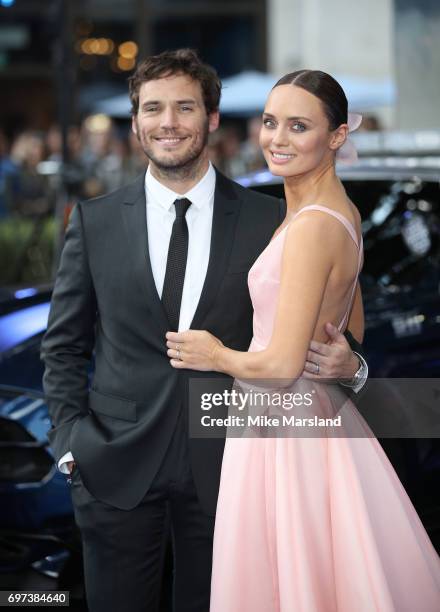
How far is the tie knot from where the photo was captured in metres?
2.89

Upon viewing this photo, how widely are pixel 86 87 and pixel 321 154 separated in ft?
55.8

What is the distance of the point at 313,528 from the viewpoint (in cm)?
251

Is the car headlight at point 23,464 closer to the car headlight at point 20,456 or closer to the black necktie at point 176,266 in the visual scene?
the car headlight at point 20,456

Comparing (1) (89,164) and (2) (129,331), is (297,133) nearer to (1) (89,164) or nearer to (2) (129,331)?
(2) (129,331)

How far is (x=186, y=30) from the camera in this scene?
1900 centimetres

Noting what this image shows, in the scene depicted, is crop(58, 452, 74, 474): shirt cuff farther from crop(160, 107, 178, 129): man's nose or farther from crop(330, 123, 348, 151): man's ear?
crop(330, 123, 348, 151): man's ear

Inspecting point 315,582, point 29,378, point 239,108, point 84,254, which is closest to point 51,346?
point 84,254

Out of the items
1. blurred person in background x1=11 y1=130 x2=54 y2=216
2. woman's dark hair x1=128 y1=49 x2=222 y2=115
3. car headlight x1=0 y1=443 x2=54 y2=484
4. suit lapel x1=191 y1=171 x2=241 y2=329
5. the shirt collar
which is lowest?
car headlight x1=0 y1=443 x2=54 y2=484

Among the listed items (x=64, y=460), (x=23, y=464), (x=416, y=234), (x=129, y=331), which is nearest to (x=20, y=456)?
(x=23, y=464)

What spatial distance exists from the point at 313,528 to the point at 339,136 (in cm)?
95

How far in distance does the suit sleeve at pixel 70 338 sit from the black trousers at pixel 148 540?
168 millimetres

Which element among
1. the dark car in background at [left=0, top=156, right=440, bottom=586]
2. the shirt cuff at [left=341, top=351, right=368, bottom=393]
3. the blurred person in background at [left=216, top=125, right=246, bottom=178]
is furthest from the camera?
the blurred person in background at [left=216, top=125, right=246, bottom=178]

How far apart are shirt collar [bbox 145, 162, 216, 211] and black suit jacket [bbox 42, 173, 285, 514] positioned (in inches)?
1.1

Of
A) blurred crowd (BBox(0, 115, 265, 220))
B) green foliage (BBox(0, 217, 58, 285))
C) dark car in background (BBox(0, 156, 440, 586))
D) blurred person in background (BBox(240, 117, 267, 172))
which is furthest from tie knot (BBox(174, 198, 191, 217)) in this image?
blurred person in background (BBox(240, 117, 267, 172))
